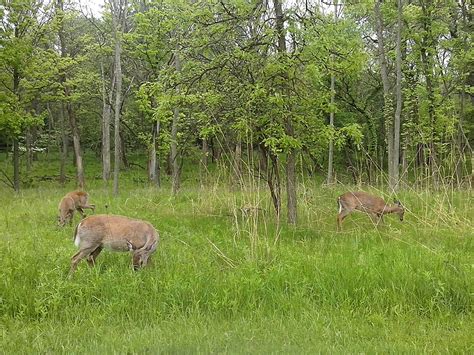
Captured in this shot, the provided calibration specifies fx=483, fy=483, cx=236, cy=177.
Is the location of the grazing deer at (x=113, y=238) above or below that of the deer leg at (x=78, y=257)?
above

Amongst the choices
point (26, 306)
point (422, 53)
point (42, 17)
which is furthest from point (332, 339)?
point (42, 17)

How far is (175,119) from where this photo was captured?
Result: 46.2ft

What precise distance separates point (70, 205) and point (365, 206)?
21.1ft

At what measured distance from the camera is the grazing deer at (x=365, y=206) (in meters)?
10.1

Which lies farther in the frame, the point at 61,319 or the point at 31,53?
the point at 31,53

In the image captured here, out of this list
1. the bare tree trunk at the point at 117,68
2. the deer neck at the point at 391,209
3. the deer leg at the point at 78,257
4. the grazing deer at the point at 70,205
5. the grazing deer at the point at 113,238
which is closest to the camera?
the deer leg at the point at 78,257

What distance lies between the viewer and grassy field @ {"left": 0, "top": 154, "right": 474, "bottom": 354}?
4.45m

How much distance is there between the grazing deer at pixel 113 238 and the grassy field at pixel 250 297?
20 cm

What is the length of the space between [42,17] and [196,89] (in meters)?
13.9

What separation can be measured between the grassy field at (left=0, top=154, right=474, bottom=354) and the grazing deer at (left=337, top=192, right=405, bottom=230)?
6.09 feet

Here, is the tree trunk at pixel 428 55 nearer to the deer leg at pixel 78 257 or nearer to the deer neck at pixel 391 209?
the deer neck at pixel 391 209

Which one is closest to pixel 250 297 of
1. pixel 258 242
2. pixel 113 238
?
pixel 258 242

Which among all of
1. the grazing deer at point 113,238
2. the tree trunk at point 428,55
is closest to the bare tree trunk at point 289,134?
the grazing deer at point 113,238

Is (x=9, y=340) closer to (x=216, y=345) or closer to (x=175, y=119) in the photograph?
(x=216, y=345)
